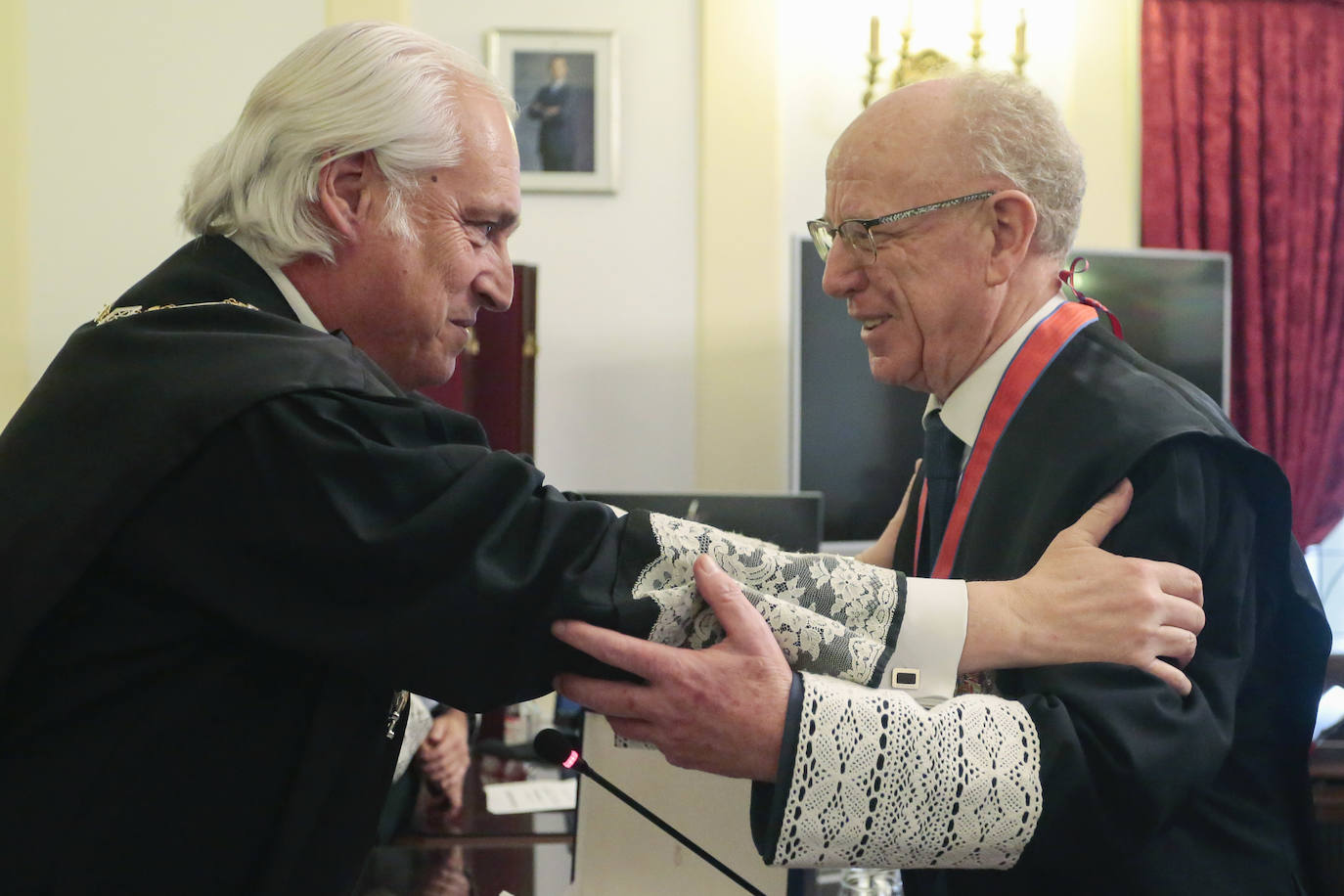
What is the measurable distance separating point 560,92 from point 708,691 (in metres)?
3.20

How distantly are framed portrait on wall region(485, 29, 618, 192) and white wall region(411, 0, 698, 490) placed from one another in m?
0.05

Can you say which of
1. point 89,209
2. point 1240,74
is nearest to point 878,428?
point 1240,74

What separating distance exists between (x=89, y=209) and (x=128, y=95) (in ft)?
1.29

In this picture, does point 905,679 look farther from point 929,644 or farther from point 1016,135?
point 1016,135

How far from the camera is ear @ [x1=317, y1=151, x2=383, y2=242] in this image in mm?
1274

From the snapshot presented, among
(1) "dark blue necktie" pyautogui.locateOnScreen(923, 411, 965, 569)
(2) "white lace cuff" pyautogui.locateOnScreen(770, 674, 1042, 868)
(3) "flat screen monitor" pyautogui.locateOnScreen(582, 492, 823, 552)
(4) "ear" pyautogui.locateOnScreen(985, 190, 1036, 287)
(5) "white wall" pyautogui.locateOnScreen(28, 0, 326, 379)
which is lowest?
(2) "white lace cuff" pyautogui.locateOnScreen(770, 674, 1042, 868)

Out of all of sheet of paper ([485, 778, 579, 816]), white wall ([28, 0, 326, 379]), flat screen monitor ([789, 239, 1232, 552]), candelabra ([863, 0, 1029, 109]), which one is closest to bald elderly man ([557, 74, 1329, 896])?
sheet of paper ([485, 778, 579, 816])

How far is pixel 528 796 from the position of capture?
7.38 feet

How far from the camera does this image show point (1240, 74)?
13.6ft

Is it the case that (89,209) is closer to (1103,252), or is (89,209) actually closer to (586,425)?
(586,425)

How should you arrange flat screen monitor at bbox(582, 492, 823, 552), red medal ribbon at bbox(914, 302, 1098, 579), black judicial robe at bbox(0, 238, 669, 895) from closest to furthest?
black judicial robe at bbox(0, 238, 669, 895) → red medal ribbon at bbox(914, 302, 1098, 579) → flat screen monitor at bbox(582, 492, 823, 552)

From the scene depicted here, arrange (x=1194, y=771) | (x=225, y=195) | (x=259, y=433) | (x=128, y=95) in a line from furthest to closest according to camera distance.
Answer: (x=128, y=95)
(x=225, y=195)
(x=1194, y=771)
(x=259, y=433)

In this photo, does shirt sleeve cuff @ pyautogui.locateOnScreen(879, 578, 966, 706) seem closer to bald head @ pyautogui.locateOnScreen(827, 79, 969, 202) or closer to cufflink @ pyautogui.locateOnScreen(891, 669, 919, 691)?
cufflink @ pyautogui.locateOnScreen(891, 669, 919, 691)

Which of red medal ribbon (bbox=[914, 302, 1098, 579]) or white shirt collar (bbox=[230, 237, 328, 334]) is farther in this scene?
red medal ribbon (bbox=[914, 302, 1098, 579])
